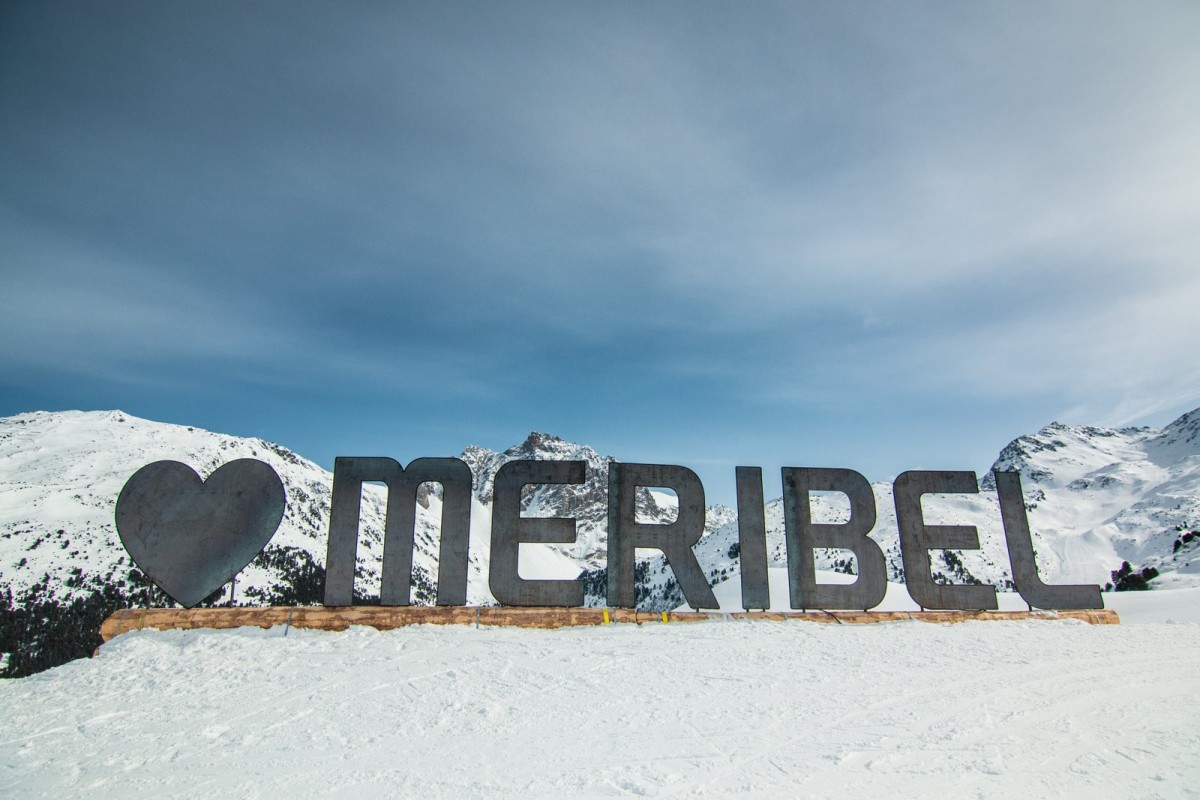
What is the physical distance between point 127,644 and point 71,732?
409 centimetres

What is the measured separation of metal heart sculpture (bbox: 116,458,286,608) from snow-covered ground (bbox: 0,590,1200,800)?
1638 mm

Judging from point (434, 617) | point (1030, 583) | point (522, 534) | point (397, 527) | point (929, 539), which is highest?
point (397, 527)

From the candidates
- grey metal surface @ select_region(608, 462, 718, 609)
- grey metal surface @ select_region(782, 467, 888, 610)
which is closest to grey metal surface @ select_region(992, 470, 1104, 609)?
grey metal surface @ select_region(782, 467, 888, 610)

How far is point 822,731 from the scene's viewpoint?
7.02 metres

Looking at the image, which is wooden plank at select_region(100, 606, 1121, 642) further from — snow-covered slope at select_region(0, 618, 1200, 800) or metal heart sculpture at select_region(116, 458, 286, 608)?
metal heart sculpture at select_region(116, 458, 286, 608)

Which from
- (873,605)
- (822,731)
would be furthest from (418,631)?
(873,605)

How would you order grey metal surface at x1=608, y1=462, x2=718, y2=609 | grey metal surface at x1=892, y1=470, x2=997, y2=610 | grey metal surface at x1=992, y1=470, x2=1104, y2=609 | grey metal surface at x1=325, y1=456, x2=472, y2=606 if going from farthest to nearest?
1. grey metal surface at x1=992, y1=470, x2=1104, y2=609
2. grey metal surface at x1=892, y1=470, x2=997, y2=610
3. grey metal surface at x1=608, y1=462, x2=718, y2=609
4. grey metal surface at x1=325, y1=456, x2=472, y2=606

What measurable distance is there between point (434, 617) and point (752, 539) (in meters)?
7.39

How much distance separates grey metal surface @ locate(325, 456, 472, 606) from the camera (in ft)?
45.9

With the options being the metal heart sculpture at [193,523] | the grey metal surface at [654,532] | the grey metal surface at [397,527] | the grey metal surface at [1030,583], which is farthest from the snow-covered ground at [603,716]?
the grey metal surface at [1030,583]

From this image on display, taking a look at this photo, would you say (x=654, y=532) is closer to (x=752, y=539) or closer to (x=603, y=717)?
(x=752, y=539)

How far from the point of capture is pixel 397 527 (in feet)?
47.6

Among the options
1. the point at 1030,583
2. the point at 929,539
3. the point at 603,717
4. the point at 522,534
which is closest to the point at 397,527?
the point at 522,534

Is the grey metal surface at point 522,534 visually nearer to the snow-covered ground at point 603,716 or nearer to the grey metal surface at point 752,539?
the snow-covered ground at point 603,716
